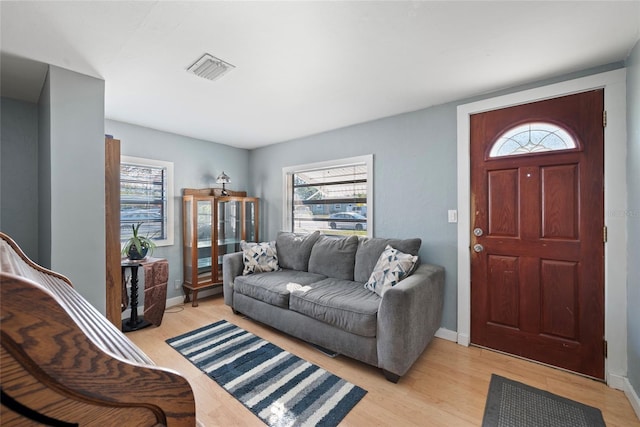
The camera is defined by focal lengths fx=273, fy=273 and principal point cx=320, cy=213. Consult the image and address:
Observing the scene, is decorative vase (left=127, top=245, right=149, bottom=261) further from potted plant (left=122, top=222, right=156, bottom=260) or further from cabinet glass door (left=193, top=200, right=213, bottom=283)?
cabinet glass door (left=193, top=200, right=213, bottom=283)

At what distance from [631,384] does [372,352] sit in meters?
1.64

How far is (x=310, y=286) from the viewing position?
8.65ft

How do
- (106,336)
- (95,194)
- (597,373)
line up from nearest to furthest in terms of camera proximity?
(106,336) < (597,373) < (95,194)

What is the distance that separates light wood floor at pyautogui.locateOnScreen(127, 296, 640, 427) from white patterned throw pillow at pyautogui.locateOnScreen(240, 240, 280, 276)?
31.0 inches

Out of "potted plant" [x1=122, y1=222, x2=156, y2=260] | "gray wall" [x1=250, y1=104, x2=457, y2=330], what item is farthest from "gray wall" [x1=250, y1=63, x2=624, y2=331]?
"potted plant" [x1=122, y1=222, x2=156, y2=260]

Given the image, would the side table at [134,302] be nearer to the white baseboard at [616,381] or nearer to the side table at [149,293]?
the side table at [149,293]

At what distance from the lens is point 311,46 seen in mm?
1732

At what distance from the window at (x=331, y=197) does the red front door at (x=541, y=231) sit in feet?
3.86

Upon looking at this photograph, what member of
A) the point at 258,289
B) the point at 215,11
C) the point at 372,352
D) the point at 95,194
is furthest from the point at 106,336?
the point at 258,289

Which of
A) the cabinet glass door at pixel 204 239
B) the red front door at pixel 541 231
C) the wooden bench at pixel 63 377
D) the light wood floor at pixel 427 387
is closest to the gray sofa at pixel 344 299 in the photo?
the light wood floor at pixel 427 387

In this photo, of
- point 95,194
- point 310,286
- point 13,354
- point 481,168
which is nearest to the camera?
point 13,354

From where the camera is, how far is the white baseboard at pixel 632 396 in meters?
1.63

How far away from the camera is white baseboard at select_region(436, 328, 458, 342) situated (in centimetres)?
254

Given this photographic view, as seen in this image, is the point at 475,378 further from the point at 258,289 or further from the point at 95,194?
the point at 95,194
